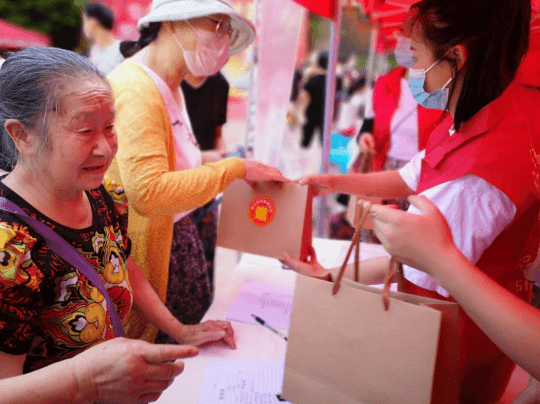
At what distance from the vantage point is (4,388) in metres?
0.71

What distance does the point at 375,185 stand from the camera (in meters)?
1.74

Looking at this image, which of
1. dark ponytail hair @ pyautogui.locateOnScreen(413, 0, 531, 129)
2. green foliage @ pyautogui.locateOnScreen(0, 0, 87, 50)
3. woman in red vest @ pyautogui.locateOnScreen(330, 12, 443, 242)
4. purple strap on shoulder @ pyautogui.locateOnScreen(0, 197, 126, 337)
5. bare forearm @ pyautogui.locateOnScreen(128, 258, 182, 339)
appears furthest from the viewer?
green foliage @ pyautogui.locateOnScreen(0, 0, 87, 50)

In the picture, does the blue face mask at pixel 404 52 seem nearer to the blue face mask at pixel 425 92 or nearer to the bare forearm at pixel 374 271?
the blue face mask at pixel 425 92

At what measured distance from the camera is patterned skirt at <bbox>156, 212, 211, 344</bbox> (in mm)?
1708

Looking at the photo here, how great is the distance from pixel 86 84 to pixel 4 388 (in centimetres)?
61

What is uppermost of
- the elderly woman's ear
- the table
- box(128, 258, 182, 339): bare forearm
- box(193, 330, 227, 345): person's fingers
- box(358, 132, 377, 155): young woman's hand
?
the elderly woman's ear

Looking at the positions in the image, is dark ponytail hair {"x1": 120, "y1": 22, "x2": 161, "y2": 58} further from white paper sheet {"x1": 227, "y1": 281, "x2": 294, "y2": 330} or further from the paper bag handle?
the paper bag handle

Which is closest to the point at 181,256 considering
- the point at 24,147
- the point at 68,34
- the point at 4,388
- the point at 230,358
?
the point at 230,358

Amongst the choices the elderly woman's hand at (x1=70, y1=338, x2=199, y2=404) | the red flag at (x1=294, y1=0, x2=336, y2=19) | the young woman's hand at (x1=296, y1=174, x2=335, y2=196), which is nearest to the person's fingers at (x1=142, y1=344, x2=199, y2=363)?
the elderly woman's hand at (x1=70, y1=338, x2=199, y2=404)

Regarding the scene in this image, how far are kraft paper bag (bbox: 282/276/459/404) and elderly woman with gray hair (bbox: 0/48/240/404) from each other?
0.22m

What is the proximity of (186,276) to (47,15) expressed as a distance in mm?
9634

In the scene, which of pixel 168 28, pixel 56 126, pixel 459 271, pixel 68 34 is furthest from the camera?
pixel 68 34

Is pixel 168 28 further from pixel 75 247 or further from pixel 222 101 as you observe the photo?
pixel 222 101

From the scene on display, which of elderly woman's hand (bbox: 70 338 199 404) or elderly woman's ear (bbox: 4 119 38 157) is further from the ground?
elderly woman's ear (bbox: 4 119 38 157)
